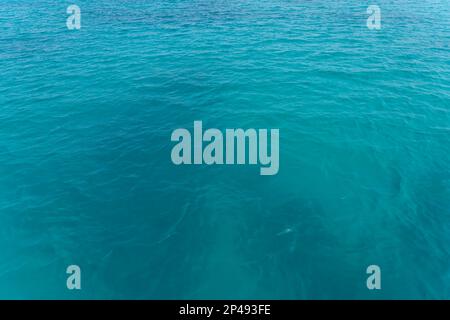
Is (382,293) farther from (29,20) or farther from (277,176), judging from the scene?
(29,20)

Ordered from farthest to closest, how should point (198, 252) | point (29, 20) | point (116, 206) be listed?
point (29, 20), point (116, 206), point (198, 252)

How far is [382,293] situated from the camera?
27031 mm

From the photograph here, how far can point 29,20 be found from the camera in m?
78.3

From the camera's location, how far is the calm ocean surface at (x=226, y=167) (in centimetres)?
2897

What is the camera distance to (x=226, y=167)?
38781mm

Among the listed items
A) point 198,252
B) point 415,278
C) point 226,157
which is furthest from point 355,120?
point 198,252

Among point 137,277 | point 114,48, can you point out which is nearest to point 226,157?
point 137,277

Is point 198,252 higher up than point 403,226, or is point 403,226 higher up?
point 403,226

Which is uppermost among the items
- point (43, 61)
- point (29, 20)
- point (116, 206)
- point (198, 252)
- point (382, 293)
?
point (29, 20)

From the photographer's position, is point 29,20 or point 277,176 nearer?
point 277,176

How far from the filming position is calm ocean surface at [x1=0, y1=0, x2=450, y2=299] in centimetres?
2897

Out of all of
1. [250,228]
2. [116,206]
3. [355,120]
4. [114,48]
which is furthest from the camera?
[114,48]

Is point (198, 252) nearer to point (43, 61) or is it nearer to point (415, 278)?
point (415, 278)

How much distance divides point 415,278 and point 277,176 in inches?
629
